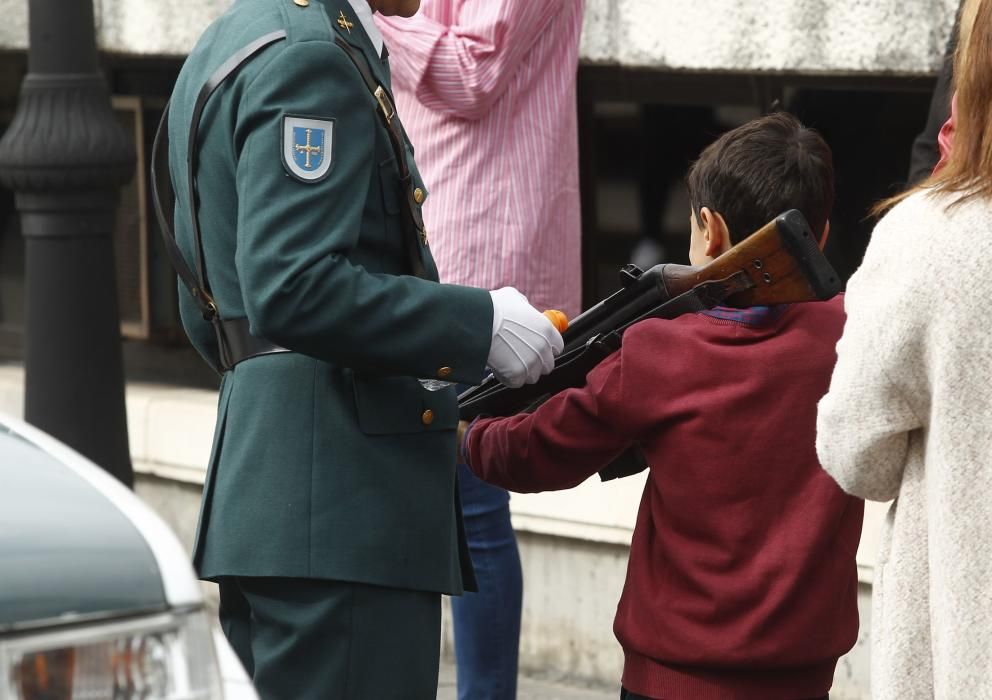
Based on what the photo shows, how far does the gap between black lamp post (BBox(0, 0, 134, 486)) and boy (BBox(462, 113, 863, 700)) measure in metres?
2.06

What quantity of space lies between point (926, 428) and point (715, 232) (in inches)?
25.1

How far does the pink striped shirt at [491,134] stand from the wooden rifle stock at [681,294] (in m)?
0.82

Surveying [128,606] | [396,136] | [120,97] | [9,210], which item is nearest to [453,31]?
[396,136]

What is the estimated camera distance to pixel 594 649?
16.5 feet

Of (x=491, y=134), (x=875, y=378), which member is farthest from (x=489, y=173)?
(x=875, y=378)

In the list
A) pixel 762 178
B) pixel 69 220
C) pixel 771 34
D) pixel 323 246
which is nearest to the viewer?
pixel 323 246

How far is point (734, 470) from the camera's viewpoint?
277cm

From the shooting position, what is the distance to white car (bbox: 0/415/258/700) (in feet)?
7.01

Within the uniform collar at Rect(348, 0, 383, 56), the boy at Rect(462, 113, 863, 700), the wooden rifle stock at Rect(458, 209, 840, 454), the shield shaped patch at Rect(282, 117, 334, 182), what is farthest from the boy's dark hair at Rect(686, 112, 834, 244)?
the shield shaped patch at Rect(282, 117, 334, 182)

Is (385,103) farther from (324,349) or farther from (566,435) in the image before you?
(566,435)

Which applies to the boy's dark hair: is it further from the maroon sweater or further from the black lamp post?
the black lamp post

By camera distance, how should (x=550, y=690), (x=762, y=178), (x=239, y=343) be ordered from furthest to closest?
(x=550, y=690) → (x=762, y=178) → (x=239, y=343)

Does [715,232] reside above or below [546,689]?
above

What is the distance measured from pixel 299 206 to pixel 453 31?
4.68ft
